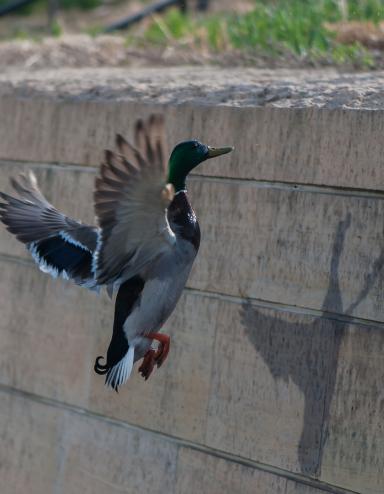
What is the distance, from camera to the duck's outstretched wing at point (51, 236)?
4.71 metres

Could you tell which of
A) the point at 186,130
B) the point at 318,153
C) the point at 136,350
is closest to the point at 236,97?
the point at 186,130

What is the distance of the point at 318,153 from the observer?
15.5ft

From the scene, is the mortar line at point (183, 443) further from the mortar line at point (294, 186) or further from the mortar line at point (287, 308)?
the mortar line at point (294, 186)

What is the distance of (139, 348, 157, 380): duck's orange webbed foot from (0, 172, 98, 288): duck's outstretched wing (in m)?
0.42

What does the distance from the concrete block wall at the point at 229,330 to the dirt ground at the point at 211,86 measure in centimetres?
13

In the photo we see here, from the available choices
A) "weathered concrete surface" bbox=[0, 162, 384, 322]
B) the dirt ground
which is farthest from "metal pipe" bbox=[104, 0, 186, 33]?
"weathered concrete surface" bbox=[0, 162, 384, 322]

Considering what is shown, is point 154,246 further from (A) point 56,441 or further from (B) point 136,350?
(A) point 56,441

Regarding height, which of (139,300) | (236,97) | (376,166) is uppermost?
(236,97)

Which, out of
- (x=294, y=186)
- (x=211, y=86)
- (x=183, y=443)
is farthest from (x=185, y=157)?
(x=183, y=443)

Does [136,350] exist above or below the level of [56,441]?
above

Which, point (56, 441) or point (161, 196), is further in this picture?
point (56, 441)

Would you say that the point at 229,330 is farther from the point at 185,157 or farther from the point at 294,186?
the point at 185,157

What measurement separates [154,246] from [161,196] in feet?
1.19

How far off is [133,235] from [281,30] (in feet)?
11.8
